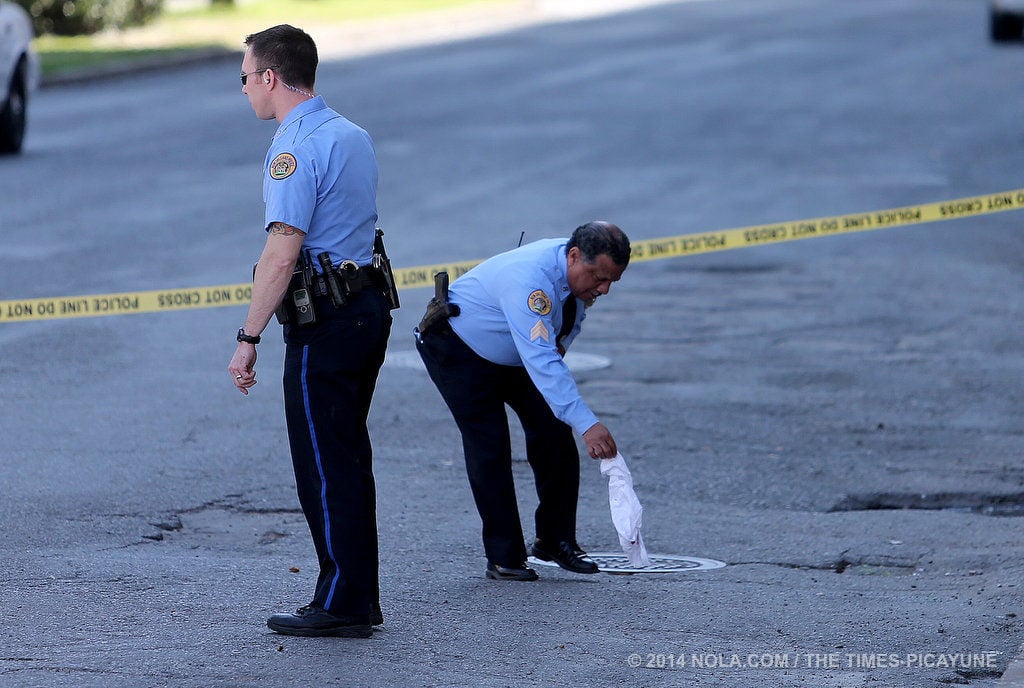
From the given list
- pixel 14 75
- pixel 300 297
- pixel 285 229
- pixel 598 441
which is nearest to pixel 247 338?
pixel 300 297

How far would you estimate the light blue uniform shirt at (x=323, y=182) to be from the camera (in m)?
4.92

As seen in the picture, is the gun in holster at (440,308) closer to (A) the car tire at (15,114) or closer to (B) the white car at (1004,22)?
(A) the car tire at (15,114)

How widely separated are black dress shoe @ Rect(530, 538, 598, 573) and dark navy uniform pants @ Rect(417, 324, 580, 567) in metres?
0.20

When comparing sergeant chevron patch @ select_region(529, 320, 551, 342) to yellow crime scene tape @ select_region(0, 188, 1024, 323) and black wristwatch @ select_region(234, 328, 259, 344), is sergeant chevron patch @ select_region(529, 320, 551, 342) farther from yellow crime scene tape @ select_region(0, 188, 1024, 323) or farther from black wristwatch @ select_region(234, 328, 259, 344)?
yellow crime scene tape @ select_region(0, 188, 1024, 323)

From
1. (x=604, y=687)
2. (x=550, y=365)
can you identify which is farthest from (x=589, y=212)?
(x=604, y=687)

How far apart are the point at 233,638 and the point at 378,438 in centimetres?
310

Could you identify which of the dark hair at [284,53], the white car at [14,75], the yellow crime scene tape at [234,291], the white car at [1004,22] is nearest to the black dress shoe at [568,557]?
the dark hair at [284,53]

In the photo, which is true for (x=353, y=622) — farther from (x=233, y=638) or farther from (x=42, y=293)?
(x=42, y=293)

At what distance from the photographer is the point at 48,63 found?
Answer: 25.2m

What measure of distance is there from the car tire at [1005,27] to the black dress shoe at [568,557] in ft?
78.1

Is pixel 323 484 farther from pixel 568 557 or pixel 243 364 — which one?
pixel 568 557

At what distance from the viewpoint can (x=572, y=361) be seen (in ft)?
31.8

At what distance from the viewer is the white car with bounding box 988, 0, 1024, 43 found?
27248mm

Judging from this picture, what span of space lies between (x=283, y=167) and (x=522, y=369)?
1.48m
